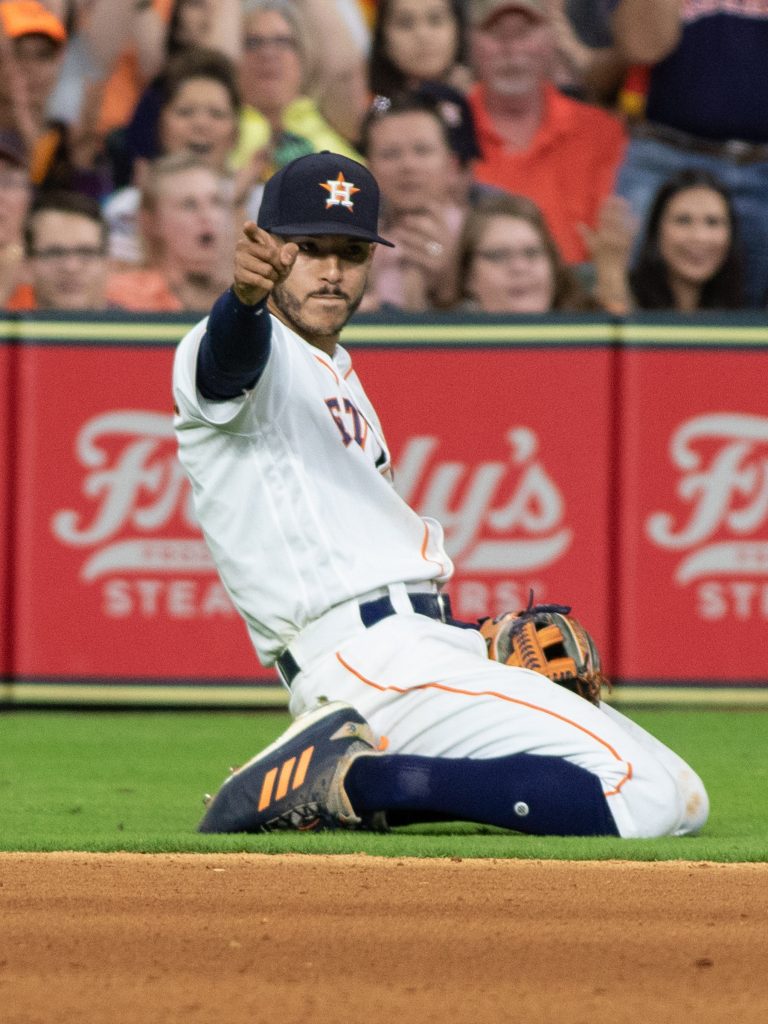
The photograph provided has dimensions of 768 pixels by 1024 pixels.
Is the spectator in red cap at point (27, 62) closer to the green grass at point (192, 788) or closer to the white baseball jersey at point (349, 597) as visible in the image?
the green grass at point (192, 788)

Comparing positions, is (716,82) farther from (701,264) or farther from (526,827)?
(526,827)

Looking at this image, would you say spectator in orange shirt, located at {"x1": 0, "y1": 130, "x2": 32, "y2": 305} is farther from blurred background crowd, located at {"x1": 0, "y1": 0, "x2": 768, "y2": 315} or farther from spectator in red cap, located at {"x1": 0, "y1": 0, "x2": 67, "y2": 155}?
spectator in red cap, located at {"x1": 0, "y1": 0, "x2": 67, "y2": 155}

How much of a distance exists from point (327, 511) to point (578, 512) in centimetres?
322

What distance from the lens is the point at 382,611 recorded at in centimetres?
475

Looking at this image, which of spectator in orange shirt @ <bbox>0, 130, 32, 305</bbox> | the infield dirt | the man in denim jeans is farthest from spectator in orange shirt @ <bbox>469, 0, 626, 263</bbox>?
the infield dirt

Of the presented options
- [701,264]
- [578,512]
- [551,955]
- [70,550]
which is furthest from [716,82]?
[551,955]

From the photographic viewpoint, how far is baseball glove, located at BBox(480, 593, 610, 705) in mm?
5031

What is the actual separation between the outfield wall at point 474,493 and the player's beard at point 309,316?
114 inches

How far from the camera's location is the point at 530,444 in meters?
7.83

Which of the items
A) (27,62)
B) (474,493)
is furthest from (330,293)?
(27,62)

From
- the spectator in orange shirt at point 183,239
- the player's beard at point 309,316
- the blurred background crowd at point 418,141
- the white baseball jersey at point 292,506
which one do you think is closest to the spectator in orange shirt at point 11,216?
the blurred background crowd at point 418,141

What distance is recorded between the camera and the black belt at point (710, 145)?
8.97 m

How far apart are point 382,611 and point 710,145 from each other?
16.3ft

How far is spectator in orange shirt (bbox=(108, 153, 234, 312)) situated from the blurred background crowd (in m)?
0.01
